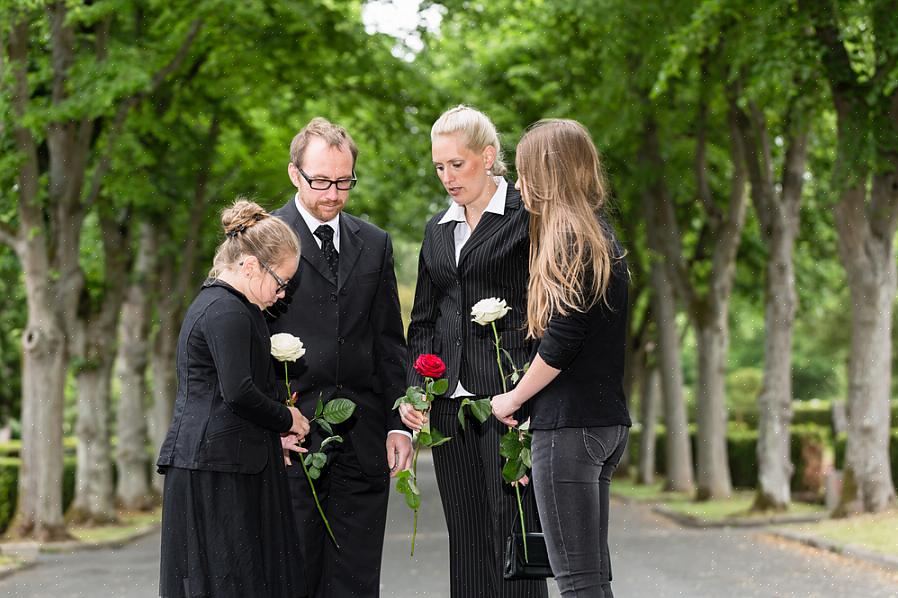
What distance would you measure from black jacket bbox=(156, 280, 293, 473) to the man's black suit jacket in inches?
17.4

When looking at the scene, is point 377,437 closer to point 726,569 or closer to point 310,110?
point 726,569

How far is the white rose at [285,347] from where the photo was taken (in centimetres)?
536

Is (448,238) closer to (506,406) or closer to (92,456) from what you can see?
(506,406)

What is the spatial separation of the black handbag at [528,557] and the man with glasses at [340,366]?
0.93 m

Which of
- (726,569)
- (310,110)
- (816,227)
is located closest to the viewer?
(726,569)

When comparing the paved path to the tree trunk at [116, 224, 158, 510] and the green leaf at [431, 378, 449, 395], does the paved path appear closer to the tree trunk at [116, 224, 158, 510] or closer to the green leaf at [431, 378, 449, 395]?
the green leaf at [431, 378, 449, 395]

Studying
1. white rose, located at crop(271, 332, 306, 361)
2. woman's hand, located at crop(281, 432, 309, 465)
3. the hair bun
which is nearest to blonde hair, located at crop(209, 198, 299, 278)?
the hair bun

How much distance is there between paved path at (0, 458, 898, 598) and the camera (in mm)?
11008

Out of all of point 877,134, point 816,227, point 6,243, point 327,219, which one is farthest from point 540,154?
point 816,227

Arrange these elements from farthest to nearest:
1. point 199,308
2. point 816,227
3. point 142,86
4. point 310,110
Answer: point 816,227
point 310,110
point 142,86
point 199,308

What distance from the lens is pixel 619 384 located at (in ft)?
15.8

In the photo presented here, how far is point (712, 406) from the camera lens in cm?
2259

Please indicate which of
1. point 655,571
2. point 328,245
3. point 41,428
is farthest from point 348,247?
point 41,428

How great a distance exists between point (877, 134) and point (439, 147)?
1109cm
